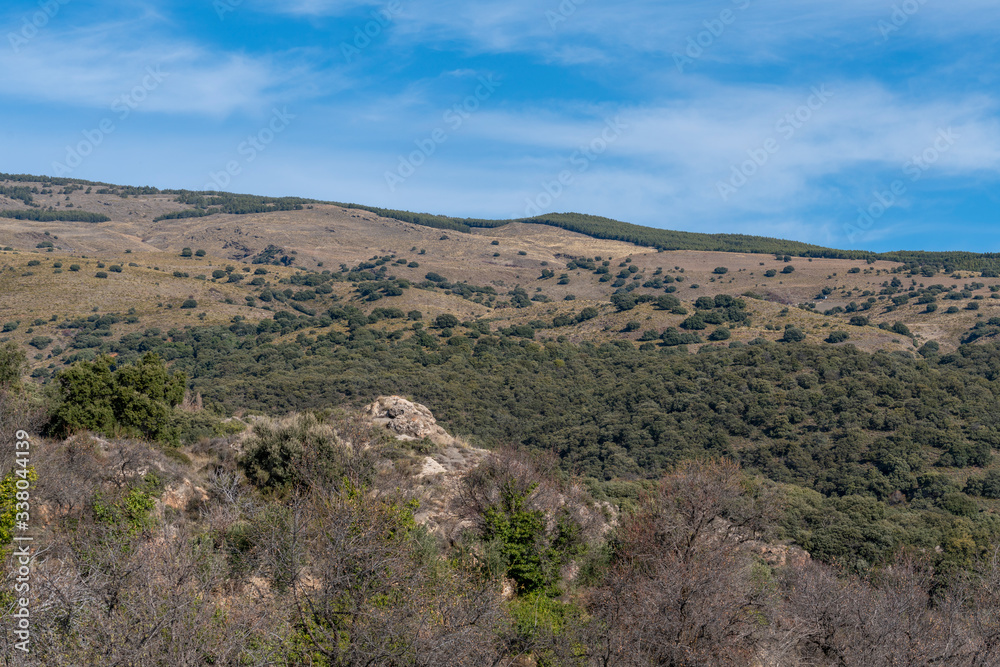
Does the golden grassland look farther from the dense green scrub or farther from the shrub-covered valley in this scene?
the dense green scrub

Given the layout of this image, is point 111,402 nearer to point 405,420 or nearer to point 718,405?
point 405,420

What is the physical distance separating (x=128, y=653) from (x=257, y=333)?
251 ft

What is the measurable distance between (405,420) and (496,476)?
9.48 meters

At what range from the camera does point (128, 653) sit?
1073 cm

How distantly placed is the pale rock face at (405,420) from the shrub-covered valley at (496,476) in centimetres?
25

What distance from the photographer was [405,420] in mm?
34156

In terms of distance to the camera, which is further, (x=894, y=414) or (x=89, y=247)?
(x=89, y=247)

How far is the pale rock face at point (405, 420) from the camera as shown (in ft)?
110

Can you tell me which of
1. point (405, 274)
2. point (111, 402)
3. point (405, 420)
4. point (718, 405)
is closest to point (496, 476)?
point (405, 420)

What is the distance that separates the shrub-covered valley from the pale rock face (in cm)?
25

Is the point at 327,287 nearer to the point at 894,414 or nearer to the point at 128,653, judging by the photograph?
the point at 894,414

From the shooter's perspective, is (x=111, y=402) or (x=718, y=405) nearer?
(x=111, y=402)

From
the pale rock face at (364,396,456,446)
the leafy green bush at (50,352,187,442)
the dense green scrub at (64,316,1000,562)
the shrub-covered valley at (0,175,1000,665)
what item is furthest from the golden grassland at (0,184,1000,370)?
the leafy green bush at (50,352,187,442)

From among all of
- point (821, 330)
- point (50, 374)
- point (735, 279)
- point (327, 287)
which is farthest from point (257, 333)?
point (735, 279)
